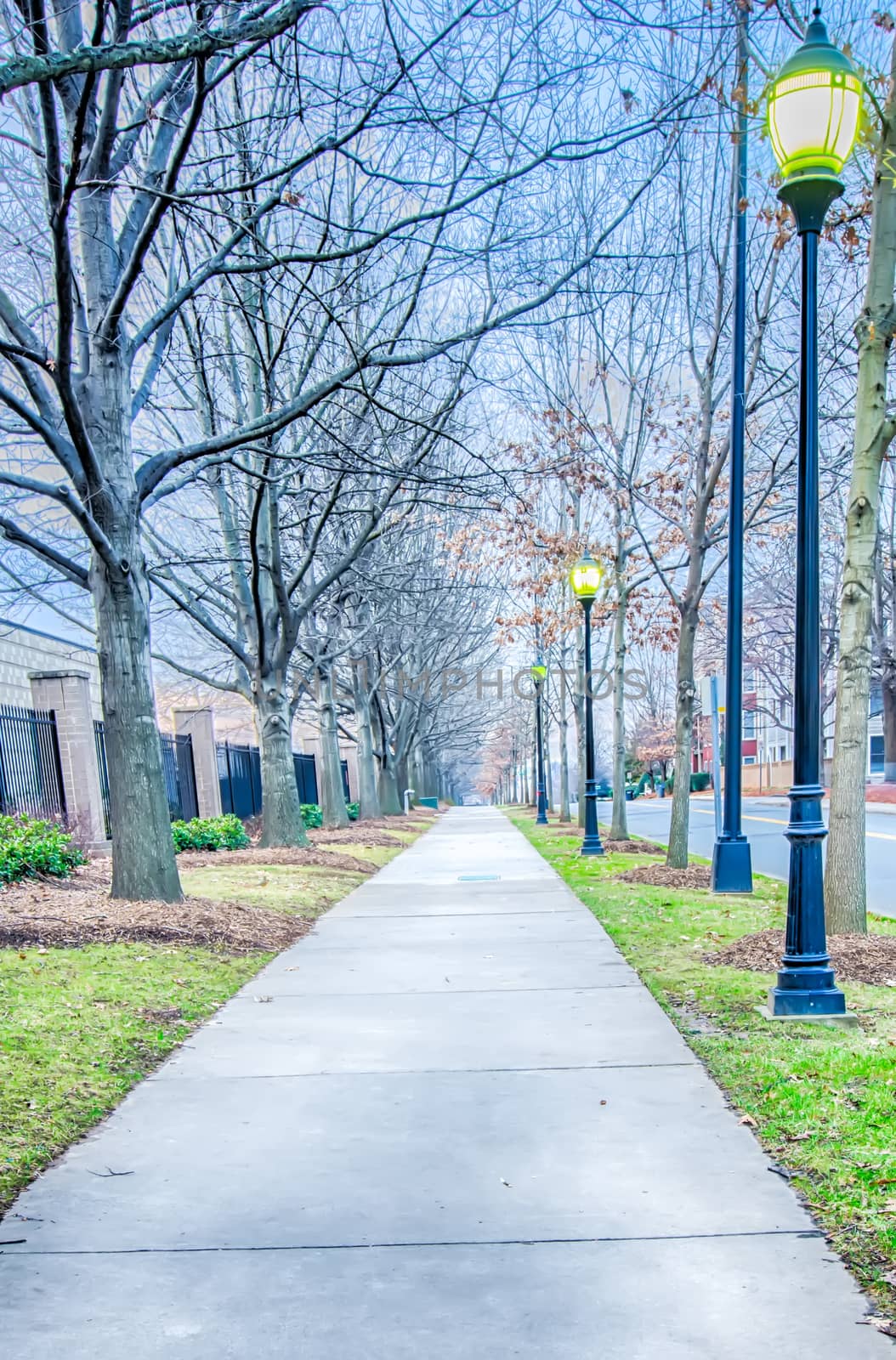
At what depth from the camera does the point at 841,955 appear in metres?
7.25

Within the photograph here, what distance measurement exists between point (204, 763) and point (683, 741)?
505 inches

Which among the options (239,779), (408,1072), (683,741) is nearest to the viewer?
(408,1072)

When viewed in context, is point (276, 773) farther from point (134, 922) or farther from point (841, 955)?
point (841, 955)

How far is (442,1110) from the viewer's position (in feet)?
15.2

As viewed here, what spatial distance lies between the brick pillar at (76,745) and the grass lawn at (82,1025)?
346 inches

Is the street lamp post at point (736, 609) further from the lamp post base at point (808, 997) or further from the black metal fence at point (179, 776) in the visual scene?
the black metal fence at point (179, 776)

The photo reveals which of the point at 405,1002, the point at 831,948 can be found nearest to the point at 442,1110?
the point at 405,1002

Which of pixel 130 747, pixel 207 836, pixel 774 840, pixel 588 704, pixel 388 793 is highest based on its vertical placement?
pixel 130 747

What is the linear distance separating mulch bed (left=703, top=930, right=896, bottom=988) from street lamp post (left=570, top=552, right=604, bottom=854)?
9.09 meters

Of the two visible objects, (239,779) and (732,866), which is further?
(239,779)

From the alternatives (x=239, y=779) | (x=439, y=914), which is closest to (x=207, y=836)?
(x=439, y=914)

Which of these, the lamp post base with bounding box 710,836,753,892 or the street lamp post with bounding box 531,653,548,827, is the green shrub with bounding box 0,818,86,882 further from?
the street lamp post with bounding box 531,653,548,827

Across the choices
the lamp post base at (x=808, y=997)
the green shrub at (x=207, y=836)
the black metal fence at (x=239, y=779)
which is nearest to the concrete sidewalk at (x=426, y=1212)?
the lamp post base at (x=808, y=997)

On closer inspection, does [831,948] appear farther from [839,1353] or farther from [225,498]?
[225,498]
